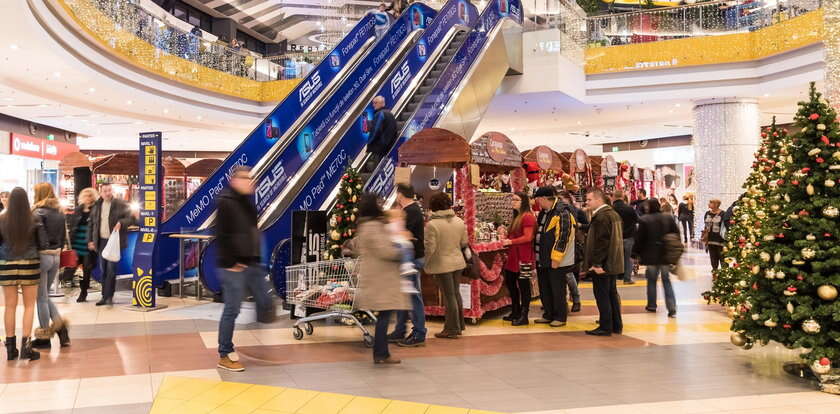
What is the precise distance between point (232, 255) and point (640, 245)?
477cm

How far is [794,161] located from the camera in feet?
16.1

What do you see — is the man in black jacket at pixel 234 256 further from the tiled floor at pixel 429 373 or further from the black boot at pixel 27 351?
the black boot at pixel 27 351

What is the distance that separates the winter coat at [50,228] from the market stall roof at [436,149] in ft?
11.5

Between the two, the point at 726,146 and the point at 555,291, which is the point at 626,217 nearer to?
the point at 555,291

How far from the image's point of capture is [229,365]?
16.3 feet

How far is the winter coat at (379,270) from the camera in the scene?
502cm

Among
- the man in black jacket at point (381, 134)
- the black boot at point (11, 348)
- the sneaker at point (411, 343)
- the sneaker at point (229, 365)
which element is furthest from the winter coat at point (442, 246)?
the man in black jacket at point (381, 134)

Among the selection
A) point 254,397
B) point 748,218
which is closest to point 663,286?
point 748,218

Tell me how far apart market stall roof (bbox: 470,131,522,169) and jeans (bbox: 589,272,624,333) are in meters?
1.96

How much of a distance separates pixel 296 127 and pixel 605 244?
6523 millimetres

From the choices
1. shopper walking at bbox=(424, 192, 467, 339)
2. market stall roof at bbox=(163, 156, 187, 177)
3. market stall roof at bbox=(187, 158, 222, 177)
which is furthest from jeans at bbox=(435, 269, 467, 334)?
market stall roof at bbox=(163, 156, 187, 177)

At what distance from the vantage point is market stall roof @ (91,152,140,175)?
12750mm

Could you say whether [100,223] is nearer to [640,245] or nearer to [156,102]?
[640,245]

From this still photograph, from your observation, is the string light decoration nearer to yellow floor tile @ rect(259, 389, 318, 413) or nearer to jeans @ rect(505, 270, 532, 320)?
jeans @ rect(505, 270, 532, 320)
